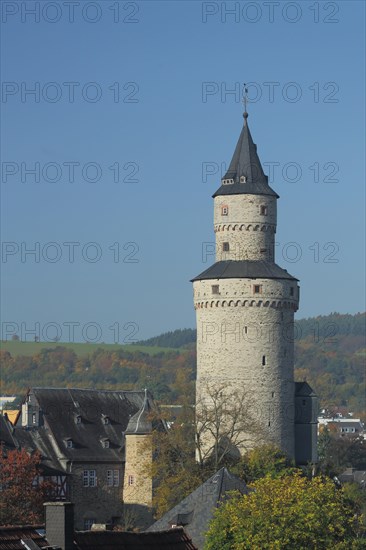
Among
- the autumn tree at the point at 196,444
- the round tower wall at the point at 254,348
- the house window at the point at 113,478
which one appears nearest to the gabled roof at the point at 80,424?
the house window at the point at 113,478

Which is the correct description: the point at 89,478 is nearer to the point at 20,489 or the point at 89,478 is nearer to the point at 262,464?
the point at 262,464

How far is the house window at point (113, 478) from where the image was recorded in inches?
3031

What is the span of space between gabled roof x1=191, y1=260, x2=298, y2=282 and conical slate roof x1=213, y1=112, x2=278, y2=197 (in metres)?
3.53

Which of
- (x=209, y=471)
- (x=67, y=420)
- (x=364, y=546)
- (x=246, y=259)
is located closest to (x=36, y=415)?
(x=67, y=420)

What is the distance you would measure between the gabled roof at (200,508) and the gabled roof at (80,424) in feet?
60.1

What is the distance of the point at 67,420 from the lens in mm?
77688

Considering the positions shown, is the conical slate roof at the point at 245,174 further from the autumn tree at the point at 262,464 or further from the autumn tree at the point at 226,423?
the autumn tree at the point at 262,464

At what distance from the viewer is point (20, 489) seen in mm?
66688

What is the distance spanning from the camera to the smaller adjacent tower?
75562 mm

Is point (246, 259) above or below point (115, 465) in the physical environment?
above

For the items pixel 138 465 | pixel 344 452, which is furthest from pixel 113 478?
pixel 344 452

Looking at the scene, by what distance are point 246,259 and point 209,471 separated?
519 inches

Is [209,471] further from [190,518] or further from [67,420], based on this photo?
[190,518]

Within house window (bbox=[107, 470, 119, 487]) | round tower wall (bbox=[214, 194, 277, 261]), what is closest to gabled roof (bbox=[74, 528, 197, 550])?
house window (bbox=[107, 470, 119, 487])
